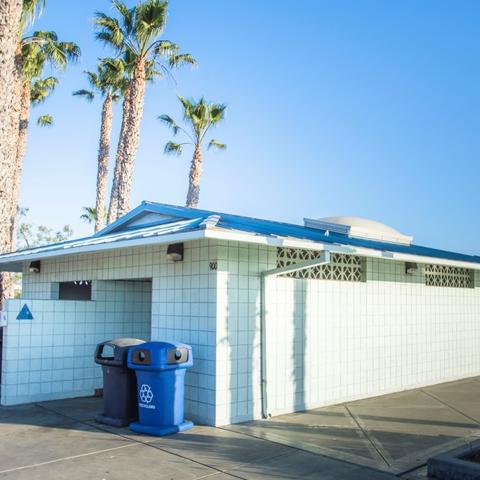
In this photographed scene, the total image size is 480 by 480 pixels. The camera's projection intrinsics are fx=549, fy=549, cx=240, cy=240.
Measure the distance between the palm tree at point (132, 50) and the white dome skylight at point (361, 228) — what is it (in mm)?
8263

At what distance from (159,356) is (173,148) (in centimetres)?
2137

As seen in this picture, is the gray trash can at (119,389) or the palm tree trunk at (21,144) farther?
the palm tree trunk at (21,144)

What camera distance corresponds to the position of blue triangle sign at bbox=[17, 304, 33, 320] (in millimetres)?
9586

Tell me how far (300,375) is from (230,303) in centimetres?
192

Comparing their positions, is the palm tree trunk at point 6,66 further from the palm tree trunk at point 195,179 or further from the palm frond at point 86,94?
the palm frond at point 86,94

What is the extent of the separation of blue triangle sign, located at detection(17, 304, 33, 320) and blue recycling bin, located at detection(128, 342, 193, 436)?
9.87 ft

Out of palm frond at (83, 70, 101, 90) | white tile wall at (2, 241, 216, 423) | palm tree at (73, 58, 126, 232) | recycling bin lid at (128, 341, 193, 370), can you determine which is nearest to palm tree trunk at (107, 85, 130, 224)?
palm tree at (73, 58, 126, 232)

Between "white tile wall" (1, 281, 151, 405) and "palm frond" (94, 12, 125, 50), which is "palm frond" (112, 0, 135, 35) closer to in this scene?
"palm frond" (94, 12, 125, 50)

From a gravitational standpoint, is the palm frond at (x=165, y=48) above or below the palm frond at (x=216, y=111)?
above

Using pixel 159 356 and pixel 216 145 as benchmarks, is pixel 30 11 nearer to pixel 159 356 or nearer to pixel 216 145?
pixel 216 145

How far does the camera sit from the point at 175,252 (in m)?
8.61

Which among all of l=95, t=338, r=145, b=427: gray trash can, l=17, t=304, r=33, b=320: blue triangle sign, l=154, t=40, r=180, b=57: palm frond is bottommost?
l=95, t=338, r=145, b=427: gray trash can

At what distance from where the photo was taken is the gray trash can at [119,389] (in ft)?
25.7

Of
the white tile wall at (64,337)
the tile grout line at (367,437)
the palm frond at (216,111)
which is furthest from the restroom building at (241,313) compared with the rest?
the palm frond at (216,111)
